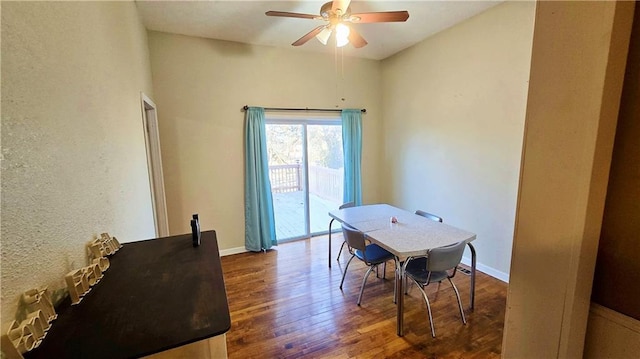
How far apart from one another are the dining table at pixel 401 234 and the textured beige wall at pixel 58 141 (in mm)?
1752

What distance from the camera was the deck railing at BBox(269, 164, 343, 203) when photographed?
3.89m

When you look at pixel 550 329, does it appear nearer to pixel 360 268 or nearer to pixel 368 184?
pixel 360 268

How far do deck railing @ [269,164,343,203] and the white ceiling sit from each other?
1713 mm

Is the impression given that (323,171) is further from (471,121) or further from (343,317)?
(343,317)

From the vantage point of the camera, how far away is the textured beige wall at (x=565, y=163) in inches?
19.1

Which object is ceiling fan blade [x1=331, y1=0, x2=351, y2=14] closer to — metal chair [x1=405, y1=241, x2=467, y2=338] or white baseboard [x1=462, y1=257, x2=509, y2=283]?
metal chair [x1=405, y1=241, x2=467, y2=338]

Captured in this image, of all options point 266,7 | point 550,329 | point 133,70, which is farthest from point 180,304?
point 266,7

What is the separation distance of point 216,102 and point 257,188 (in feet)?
4.00

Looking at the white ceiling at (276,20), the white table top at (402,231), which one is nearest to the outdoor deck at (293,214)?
the white table top at (402,231)

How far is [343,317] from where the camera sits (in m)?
2.24

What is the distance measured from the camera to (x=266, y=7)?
8.34ft

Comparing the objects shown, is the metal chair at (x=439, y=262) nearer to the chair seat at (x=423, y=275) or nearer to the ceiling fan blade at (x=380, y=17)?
the chair seat at (x=423, y=275)

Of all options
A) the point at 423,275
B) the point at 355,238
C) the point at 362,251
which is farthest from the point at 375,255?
the point at 423,275

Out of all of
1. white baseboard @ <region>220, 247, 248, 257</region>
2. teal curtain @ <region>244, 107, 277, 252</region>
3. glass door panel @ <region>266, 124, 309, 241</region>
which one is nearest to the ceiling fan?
teal curtain @ <region>244, 107, 277, 252</region>
